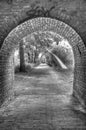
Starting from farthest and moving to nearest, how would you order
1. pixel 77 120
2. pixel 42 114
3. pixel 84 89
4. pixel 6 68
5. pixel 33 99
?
pixel 33 99
pixel 6 68
pixel 84 89
pixel 42 114
pixel 77 120

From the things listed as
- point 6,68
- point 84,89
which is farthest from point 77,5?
point 6,68

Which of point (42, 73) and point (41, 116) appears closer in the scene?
point (41, 116)

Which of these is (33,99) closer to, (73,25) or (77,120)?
(77,120)

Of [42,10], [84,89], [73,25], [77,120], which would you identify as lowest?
[77,120]

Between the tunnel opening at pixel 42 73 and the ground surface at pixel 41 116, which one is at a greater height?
the tunnel opening at pixel 42 73

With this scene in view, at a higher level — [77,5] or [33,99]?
[77,5]

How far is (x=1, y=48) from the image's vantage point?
15.2 ft

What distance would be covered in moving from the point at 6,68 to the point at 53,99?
256 cm

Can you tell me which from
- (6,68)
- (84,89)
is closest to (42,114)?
(84,89)

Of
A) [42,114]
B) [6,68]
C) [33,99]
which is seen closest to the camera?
[42,114]

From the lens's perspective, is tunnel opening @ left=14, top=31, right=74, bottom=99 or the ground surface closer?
the ground surface

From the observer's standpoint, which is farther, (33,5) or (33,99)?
(33,99)

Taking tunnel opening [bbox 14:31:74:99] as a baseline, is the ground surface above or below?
below

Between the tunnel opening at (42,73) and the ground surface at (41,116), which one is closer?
the ground surface at (41,116)
